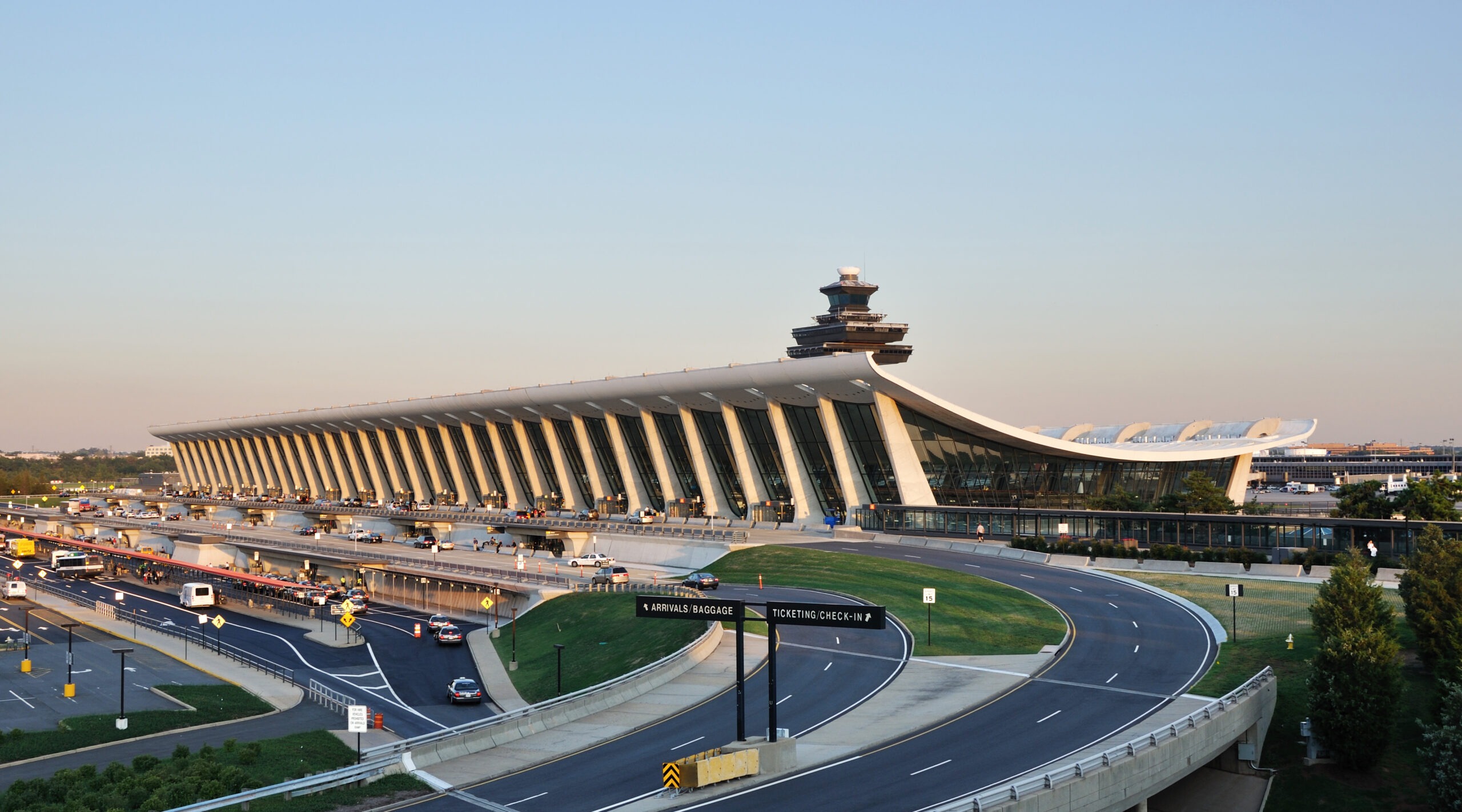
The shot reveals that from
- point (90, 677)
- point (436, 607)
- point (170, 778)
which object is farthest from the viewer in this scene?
point (436, 607)

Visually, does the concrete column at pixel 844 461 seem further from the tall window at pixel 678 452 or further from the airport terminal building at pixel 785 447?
the tall window at pixel 678 452

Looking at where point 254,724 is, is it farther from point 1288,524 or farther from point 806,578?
point 1288,524

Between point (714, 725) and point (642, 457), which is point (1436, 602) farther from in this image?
point (642, 457)

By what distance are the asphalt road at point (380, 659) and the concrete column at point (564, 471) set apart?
135 ft

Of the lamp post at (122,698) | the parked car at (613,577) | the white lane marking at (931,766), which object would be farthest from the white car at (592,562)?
the white lane marking at (931,766)

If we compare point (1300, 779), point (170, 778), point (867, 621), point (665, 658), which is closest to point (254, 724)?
point (170, 778)

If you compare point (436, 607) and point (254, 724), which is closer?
point (254, 724)

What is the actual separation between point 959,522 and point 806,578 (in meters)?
20.9

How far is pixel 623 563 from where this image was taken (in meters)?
85.7

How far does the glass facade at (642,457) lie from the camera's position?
115 m

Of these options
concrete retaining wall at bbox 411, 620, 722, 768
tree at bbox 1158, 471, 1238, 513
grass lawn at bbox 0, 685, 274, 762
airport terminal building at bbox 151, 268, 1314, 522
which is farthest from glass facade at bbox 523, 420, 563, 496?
concrete retaining wall at bbox 411, 620, 722, 768

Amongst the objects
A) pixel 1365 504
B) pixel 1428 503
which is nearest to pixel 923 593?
pixel 1428 503

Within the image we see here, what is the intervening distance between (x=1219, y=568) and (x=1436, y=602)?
24.0 m

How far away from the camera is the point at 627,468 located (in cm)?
11444
